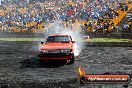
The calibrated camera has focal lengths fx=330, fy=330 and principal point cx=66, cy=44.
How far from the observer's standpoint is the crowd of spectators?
40.8 metres

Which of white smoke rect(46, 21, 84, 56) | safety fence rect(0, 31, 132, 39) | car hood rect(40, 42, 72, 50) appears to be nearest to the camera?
car hood rect(40, 42, 72, 50)

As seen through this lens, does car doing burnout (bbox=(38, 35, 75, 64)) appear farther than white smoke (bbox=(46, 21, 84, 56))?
No

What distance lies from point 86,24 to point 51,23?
6165mm

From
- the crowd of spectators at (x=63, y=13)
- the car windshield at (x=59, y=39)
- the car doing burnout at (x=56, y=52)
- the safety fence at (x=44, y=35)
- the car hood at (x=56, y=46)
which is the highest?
the crowd of spectators at (x=63, y=13)

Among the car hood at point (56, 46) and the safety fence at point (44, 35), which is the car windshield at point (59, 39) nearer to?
the car hood at point (56, 46)

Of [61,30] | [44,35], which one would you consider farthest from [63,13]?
[44,35]

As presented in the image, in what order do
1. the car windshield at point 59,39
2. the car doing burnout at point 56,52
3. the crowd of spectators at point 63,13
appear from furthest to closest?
the crowd of spectators at point 63,13 < the car windshield at point 59,39 < the car doing burnout at point 56,52

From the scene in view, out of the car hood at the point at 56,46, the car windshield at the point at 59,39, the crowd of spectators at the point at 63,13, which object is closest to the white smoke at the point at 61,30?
the crowd of spectators at the point at 63,13

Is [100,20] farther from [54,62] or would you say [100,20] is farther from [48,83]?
[48,83]

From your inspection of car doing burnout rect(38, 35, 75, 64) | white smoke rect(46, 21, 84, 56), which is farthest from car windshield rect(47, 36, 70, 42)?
white smoke rect(46, 21, 84, 56)

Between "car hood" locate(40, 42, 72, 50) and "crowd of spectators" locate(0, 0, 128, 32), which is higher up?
A: "crowd of spectators" locate(0, 0, 128, 32)

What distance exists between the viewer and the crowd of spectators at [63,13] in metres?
40.8

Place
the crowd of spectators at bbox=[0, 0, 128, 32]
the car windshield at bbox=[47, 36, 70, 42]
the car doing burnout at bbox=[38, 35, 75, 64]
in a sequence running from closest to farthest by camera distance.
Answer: the car doing burnout at bbox=[38, 35, 75, 64] < the car windshield at bbox=[47, 36, 70, 42] < the crowd of spectators at bbox=[0, 0, 128, 32]

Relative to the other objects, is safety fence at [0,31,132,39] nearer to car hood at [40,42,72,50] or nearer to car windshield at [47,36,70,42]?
car windshield at [47,36,70,42]
